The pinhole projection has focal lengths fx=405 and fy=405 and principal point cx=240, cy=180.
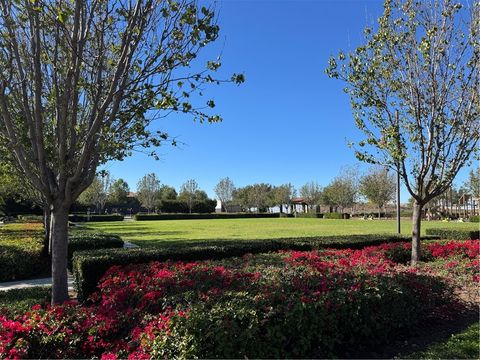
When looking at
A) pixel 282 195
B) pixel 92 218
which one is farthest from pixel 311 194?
pixel 92 218

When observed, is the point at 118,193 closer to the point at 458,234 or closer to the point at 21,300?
the point at 458,234

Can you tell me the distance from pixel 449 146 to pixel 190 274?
666 centimetres

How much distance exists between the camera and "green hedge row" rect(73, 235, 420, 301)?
305 inches

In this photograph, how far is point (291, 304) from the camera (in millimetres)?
4270

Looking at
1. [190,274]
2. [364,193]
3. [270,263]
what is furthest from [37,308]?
[364,193]

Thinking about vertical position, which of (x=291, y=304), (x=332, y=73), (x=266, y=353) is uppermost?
(x=332, y=73)

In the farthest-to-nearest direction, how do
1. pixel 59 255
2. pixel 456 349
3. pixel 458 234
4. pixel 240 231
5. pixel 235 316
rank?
1. pixel 240 231
2. pixel 458 234
3. pixel 59 255
4. pixel 456 349
5. pixel 235 316

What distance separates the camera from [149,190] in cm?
7862

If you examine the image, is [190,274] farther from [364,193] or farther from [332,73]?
[364,193]

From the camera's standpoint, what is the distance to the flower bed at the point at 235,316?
3823mm

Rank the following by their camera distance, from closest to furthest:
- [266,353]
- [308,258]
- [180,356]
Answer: [180,356], [266,353], [308,258]

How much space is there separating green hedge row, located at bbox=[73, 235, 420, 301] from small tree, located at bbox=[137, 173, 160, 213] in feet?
220

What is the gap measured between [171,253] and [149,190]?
71.2 m

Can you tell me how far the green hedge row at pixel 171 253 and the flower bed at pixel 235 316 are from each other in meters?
1.73
